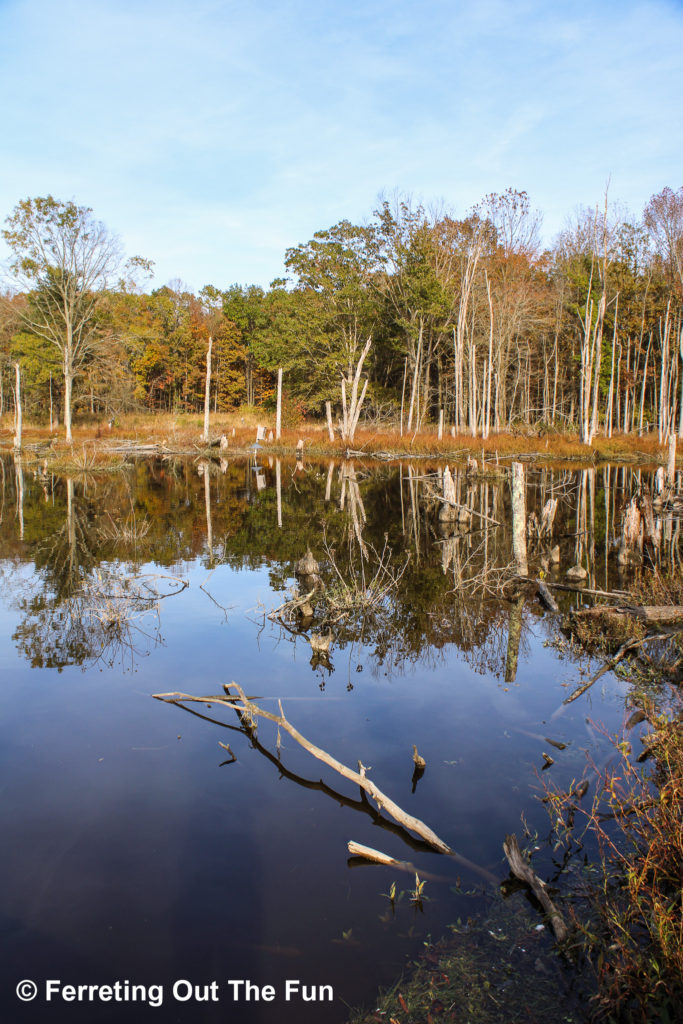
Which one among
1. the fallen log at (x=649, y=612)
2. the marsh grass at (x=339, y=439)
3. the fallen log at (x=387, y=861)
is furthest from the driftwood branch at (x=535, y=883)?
the marsh grass at (x=339, y=439)

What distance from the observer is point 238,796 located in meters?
5.37

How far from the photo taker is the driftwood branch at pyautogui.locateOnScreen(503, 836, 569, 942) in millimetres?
3707

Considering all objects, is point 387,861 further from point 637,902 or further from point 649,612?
point 649,612

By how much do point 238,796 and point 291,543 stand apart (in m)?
10.2

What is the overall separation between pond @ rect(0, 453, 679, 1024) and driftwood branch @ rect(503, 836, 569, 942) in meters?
0.29

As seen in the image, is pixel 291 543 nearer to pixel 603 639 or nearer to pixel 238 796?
pixel 603 639

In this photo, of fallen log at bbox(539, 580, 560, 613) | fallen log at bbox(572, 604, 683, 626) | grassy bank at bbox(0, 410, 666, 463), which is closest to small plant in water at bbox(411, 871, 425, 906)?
fallen log at bbox(572, 604, 683, 626)

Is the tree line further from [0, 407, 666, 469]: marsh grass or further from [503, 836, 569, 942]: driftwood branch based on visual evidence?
[503, 836, 569, 942]: driftwood branch

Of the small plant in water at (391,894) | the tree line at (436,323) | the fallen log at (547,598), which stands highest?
the tree line at (436,323)

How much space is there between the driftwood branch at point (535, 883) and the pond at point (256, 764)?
29 cm

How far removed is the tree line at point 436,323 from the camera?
3825 centimetres

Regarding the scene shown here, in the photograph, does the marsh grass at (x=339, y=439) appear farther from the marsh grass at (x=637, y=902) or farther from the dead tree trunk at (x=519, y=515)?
the marsh grass at (x=637, y=902)

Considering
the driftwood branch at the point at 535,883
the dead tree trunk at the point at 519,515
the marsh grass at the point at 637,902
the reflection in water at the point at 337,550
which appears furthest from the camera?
the dead tree trunk at the point at 519,515

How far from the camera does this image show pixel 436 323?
41.5 meters
